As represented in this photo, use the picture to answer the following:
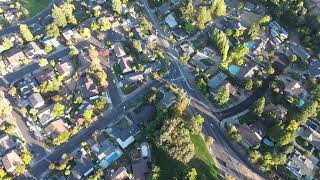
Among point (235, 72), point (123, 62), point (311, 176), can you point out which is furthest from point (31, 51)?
point (311, 176)

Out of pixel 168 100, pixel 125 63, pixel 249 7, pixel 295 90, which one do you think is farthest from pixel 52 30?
pixel 295 90

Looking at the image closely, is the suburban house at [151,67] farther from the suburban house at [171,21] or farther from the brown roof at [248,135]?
the brown roof at [248,135]

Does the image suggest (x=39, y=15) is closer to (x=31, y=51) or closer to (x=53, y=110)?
(x=31, y=51)

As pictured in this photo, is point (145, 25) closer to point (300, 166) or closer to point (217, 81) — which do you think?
point (217, 81)

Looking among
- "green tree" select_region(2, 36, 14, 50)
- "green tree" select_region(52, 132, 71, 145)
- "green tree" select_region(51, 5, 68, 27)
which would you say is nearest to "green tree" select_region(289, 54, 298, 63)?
"green tree" select_region(52, 132, 71, 145)

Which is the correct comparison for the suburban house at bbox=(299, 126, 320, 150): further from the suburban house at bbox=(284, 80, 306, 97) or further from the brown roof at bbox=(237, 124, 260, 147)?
the brown roof at bbox=(237, 124, 260, 147)

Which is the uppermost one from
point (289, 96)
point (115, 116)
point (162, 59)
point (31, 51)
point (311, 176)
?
point (31, 51)
